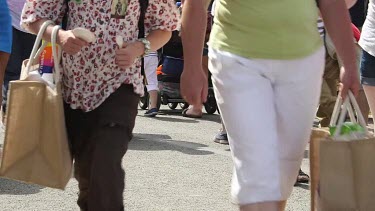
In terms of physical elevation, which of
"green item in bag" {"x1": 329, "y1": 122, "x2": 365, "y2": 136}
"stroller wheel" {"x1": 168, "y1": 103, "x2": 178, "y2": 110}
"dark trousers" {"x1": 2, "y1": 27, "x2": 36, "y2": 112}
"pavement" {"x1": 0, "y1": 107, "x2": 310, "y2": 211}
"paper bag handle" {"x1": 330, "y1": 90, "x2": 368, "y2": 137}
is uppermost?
"paper bag handle" {"x1": 330, "y1": 90, "x2": 368, "y2": 137}

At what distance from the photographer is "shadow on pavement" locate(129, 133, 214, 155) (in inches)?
336

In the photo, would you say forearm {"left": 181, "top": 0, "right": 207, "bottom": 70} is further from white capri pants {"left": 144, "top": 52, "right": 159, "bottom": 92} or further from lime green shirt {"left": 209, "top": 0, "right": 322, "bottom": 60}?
white capri pants {"left": 144, "top": 52, "right": 159, "bottom": 92}

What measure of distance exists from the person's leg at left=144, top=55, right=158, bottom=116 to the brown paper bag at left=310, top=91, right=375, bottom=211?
7.57 metres

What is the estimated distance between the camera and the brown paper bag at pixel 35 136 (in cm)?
405

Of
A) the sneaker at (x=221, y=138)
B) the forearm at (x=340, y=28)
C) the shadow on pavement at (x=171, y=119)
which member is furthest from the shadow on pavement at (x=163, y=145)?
the forearm at (x=340, y=28)

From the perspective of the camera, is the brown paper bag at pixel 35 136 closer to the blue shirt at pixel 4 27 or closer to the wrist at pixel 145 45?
the wrist at pixel 145 45

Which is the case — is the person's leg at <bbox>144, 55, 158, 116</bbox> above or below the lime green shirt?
below

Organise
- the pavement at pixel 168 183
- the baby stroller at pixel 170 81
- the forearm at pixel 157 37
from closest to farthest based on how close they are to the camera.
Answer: the forearm at pixel 157 37, the pavement at pixel 168 183, the baby stroller at pixel 170 81

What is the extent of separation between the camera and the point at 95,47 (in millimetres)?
4305

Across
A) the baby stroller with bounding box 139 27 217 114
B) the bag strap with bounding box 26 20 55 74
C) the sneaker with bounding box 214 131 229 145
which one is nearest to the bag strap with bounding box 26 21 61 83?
the bag strap with bounding box 26 20 55 74

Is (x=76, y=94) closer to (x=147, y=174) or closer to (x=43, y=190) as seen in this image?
(x=43, y=190)

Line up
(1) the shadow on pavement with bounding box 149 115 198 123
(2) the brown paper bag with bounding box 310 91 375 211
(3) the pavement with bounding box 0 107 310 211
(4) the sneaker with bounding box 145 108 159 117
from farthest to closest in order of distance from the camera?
(4) the sneaker with bounding box 145 108 159 117 → (1) the shadow on pavement with bounding box 149 115 198 123 → (3) the pavement with bounding box 0 107 310 211 → (2) the brown paper bag with bounding box 310 91 375 211

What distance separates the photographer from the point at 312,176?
4.22 metres

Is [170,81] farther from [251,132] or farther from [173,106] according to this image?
[251,132]
